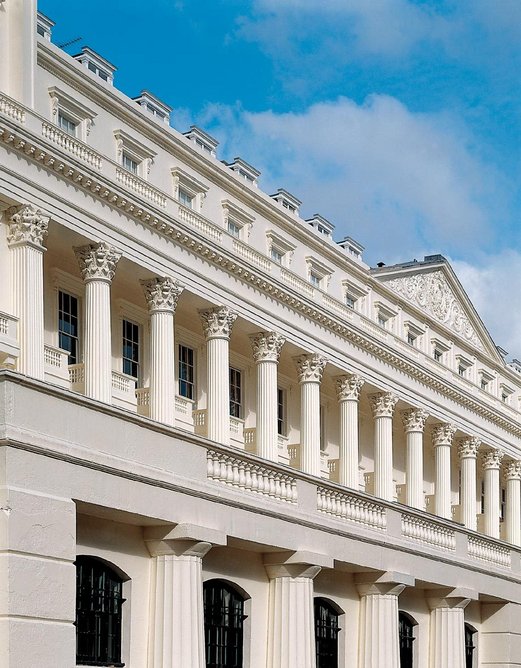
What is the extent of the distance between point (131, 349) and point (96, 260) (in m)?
6.08

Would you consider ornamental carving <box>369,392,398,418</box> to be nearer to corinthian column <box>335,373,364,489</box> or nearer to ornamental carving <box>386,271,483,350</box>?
corinthian column <box>335,373,364,489</box>

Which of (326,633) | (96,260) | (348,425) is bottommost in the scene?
(326,633)

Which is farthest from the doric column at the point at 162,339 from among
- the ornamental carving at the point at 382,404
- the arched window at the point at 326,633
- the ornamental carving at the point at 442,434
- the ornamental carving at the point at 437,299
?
the ornamental carving at the point at 442,434

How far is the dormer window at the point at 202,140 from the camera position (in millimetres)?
44281

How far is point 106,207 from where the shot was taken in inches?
1422

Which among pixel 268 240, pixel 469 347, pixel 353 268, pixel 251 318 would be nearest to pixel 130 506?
pixel 251 318

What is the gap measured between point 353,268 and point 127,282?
15063mm

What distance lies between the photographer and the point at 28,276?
33.4m

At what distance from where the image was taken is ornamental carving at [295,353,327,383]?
149 ft

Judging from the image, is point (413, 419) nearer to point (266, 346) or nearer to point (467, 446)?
point (467, 446)

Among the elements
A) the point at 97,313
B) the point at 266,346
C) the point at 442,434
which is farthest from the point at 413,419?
the point at 97,313

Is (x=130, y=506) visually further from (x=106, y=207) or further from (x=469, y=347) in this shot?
(x=469, y=347)

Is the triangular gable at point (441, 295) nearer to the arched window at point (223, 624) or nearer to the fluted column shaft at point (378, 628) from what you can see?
the fluted column shaft at point (378, 628)

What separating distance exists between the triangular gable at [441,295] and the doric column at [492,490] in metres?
5.22
